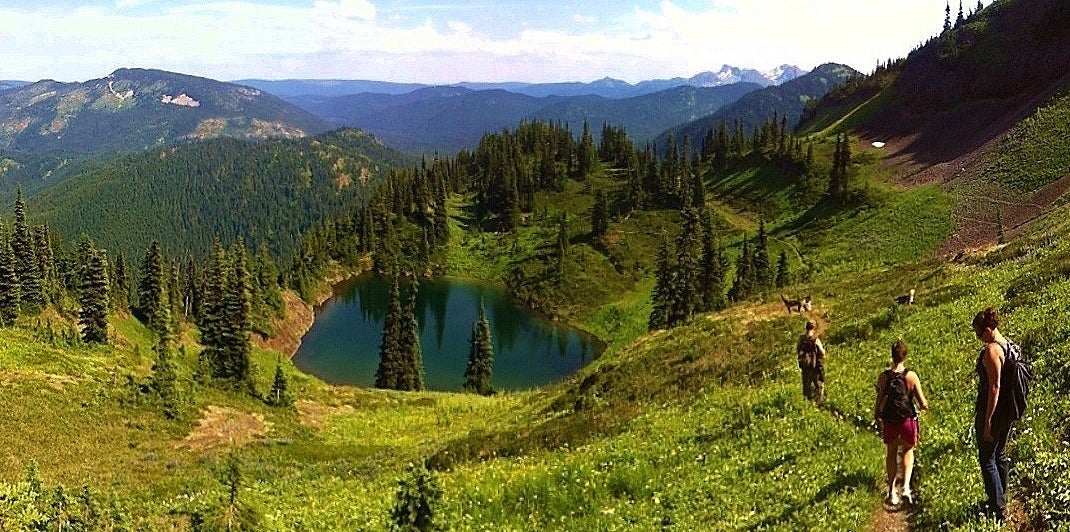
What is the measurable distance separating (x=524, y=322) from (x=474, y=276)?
130 feet

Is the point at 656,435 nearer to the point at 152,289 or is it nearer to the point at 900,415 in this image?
the point at 900,415

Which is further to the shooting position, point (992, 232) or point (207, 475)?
point (992, 232)

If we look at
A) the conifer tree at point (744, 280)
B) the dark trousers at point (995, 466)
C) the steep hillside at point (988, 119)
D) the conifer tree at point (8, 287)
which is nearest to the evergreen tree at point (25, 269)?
the conifer tree at point (8, 287)

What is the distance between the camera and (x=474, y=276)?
610 ft

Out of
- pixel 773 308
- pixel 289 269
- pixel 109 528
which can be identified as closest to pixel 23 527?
pixel 109 528

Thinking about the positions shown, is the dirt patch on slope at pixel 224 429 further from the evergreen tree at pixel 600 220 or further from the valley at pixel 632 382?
the evergreen tree at pixel 600 220

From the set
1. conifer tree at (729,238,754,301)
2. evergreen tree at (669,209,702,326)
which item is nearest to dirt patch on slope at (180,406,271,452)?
evergreen tree at (669,209,702,326)

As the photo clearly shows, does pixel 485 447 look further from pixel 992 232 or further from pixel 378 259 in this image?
pixel 378 259

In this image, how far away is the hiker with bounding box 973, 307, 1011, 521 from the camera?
1163cm

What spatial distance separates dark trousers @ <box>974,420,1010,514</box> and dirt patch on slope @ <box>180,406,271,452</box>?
38.4 m

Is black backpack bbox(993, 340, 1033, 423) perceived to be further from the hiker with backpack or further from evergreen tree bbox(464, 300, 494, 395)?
evergreen tree bbox(464, 300, 494, 395)

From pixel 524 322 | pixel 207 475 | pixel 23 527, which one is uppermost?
pixel 23 527

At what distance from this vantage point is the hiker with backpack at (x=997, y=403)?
1171 centimetres

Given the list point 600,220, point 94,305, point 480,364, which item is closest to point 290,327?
point 480,364
